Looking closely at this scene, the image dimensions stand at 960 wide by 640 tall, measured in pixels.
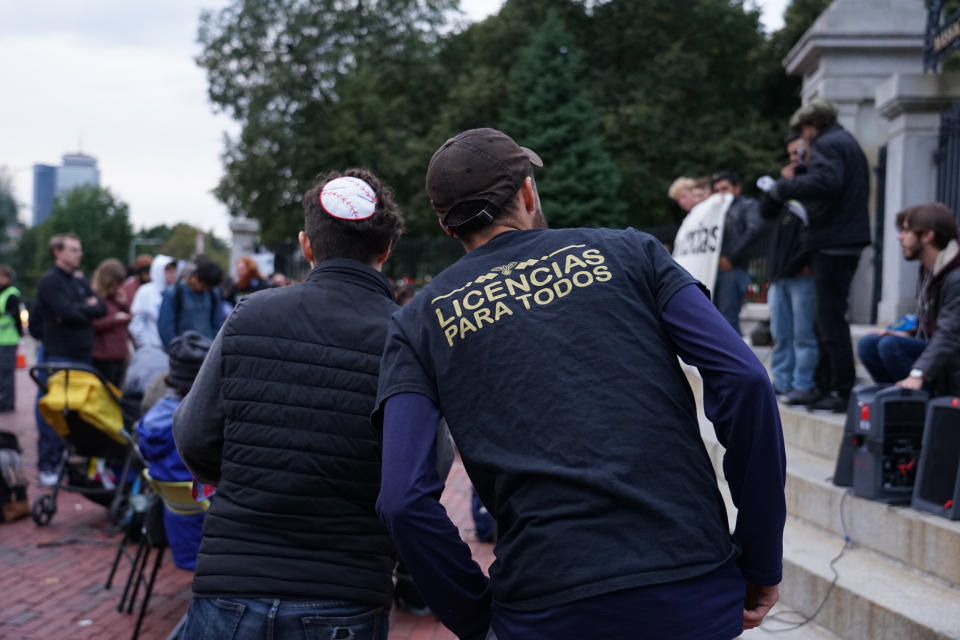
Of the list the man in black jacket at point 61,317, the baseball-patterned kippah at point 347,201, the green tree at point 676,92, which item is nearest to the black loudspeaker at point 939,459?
the baseball-patterned kippah at point 347,201

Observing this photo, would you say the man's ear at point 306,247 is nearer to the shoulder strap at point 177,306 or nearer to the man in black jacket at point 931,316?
the man in black jacket at point 931,316

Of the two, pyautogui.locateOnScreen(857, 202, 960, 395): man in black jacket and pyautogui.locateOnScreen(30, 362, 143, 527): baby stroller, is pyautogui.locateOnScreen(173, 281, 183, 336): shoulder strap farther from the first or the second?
pyautogui.locateOnScreen(857, 202, 960, 395): man in black jacket

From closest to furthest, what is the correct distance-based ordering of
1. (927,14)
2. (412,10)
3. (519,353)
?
(519,353) → (927,14) → (412,10)

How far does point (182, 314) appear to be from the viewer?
23.9ft

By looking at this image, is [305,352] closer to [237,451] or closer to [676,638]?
[237,451]

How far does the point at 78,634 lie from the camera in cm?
449

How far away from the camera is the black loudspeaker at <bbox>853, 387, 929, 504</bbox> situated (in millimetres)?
4328

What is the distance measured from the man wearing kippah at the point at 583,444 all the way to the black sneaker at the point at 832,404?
14.5 feet

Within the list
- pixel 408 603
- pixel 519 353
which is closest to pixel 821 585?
pixel 408 603

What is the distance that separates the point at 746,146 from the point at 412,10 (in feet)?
46.7

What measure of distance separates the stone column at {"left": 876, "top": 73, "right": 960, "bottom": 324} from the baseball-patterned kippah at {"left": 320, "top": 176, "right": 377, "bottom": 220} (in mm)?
6584

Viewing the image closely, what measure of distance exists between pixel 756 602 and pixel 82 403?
18.1 ft

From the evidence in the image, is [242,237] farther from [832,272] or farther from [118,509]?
[832,272]

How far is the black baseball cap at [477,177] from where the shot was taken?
1840mm
